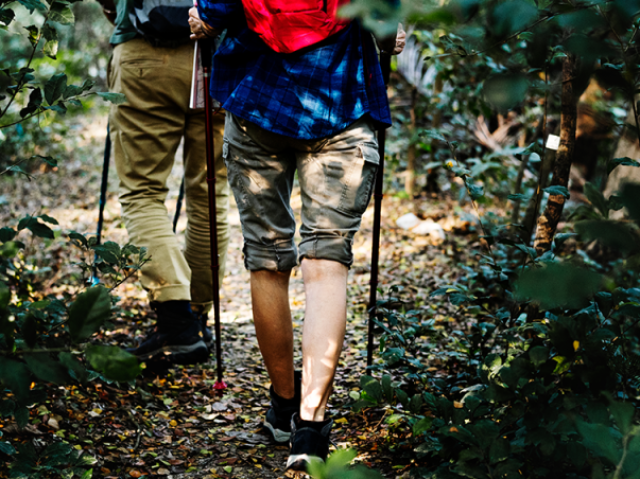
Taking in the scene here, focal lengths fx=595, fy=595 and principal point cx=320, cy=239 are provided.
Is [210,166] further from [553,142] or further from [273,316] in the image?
[553,142]

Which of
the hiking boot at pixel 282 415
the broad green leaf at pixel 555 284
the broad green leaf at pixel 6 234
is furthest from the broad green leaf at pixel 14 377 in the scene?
the hiking boot at pixel 282 415

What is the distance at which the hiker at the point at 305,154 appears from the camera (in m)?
1.89

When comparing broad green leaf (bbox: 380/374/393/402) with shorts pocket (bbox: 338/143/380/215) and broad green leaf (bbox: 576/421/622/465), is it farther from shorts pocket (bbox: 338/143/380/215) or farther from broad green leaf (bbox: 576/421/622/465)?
broad green leaf (bbox: 576/421/622/465)

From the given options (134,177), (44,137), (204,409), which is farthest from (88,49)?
(204,409)

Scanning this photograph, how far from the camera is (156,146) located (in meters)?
2.87

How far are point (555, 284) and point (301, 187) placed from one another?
137 cm

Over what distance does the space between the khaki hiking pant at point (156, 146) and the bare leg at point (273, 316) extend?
85 centimetres

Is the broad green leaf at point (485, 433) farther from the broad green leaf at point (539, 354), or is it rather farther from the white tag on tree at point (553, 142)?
the white tag on tree at point (553, 142)

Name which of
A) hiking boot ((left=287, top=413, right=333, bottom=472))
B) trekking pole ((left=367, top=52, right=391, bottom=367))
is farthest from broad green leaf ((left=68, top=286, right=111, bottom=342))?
trekking pole ((left=367, top=52, right=391, bottom=367))

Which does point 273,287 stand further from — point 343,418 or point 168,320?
point 168,320

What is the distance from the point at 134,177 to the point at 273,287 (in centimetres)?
118

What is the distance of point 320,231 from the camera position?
192 cm

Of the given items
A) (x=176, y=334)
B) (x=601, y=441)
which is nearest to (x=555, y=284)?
(x=601, y=441)

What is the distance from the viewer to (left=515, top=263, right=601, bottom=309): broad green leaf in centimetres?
71
